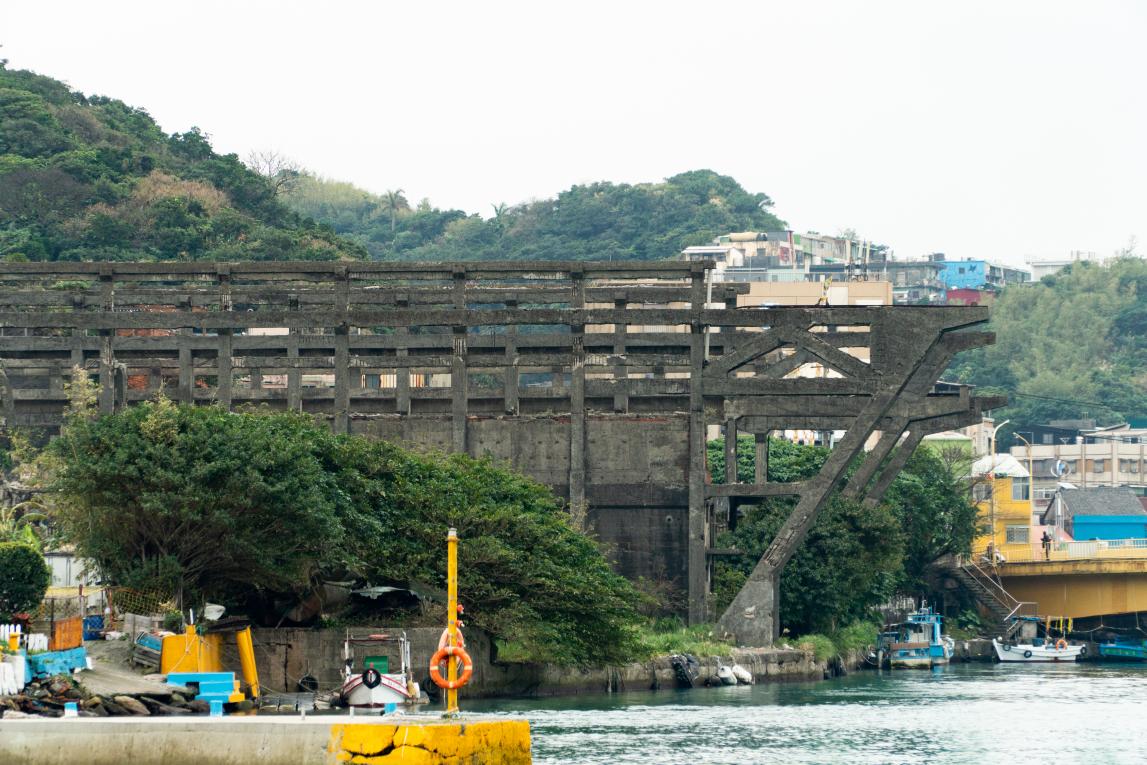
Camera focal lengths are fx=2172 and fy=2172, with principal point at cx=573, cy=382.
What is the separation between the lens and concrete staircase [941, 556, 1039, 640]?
9169 centimetres

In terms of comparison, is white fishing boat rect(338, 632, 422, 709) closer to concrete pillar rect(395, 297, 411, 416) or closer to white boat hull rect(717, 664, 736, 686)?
white boat hull rect(717, 664, 736, 686)

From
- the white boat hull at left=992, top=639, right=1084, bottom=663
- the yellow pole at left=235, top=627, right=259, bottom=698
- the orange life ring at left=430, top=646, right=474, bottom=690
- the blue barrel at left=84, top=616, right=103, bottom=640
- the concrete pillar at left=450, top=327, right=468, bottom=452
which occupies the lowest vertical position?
the white boat hull at left=992, top=639, right=1084, bottom=663

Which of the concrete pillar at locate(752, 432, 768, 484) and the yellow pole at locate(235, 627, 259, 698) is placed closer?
the yellow pole at locate(235, 627, 259, 698)

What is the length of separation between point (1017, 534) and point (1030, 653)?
55.8 ft

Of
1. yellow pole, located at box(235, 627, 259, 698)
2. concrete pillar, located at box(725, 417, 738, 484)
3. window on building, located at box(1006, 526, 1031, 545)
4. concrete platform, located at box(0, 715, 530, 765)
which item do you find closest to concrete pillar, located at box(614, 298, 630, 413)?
concrete pillar, located at box(725, 417, 738, 484)

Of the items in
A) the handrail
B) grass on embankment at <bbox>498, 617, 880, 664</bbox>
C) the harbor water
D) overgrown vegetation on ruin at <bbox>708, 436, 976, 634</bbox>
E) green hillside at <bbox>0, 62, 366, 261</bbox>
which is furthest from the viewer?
green hillside at <bbox>0, 62, 366, 261</bbox>

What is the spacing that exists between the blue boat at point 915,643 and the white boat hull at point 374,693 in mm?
37982

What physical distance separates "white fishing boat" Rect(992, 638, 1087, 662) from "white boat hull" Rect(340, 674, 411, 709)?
48.3 meters

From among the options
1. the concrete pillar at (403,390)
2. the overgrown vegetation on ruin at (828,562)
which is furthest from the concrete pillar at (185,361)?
the overgrown vegetation on ruin at (828,562)

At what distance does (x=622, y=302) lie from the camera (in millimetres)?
65938

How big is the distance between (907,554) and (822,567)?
48.6 feet

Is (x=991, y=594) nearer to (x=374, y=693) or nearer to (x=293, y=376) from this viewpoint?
(x=293, y=376)

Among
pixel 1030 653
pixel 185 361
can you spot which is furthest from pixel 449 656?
pixel 1030 653

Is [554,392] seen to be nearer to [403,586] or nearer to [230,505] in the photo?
[403,586]
